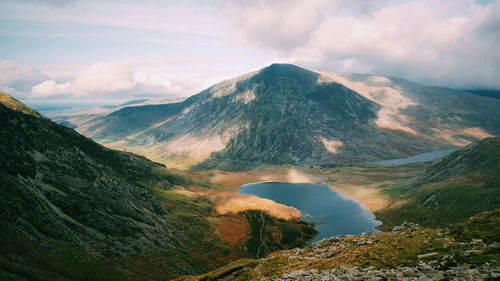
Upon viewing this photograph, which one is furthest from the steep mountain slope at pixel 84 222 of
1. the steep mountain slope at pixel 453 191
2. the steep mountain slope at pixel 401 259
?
the steep mountain slope at pixel 453 191

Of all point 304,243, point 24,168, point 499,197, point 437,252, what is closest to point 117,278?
point 24,168

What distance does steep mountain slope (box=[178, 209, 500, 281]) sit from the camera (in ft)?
114

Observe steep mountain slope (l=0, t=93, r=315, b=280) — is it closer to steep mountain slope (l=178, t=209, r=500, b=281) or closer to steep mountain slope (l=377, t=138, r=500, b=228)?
steep mountain slope (l=178, t=209, r=500, b=281)

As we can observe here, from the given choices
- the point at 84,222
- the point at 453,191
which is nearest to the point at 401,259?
the point at 84,222

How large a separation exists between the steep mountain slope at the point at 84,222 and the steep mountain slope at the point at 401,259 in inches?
829

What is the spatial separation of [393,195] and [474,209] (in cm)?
7090

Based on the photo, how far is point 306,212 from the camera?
185 meters

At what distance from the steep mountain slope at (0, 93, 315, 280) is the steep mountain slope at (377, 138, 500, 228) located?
5103cm

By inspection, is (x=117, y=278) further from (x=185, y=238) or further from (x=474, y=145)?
(x=474, y=145)

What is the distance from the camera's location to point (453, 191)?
136 meters

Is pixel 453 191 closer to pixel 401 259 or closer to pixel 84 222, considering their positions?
pixel 401 259

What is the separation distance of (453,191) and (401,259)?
116559 millimetres

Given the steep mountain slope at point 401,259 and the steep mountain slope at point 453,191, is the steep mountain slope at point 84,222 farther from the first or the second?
the steep mountain slope at point 453,191

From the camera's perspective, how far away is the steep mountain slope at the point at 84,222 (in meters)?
56.9
